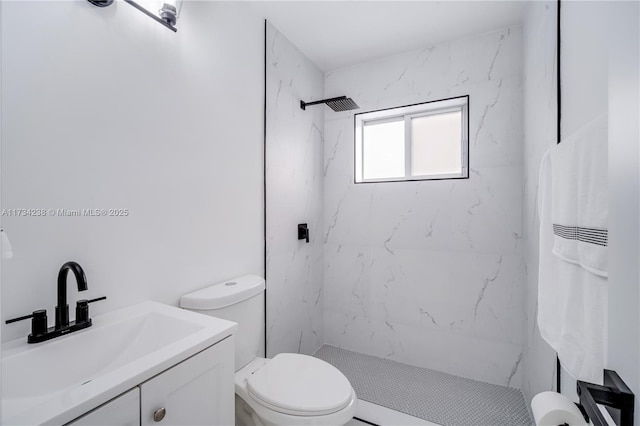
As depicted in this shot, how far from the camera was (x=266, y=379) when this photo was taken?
1.26m

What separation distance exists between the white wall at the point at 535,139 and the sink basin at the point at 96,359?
4.72 feet

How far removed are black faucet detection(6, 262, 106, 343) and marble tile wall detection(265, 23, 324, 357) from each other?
1059 mm

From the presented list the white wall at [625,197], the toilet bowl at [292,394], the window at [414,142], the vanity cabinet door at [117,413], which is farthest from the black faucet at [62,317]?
the window at [414,142]

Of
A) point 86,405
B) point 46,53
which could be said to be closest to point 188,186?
point 46,53

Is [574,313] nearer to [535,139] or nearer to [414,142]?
[535,139]

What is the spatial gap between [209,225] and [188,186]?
0.23 metres

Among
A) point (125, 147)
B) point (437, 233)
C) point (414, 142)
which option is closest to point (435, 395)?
point (437, 233)

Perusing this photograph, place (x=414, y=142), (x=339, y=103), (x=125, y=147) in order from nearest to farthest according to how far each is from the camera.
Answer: (x=125, y=147), (x=339, y=103), (x=414, y=142)

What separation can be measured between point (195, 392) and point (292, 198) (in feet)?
4.79

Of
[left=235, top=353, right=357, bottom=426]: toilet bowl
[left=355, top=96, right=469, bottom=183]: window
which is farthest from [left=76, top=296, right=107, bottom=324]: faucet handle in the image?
[left=355, top=96, right=469, bottom=183]: window

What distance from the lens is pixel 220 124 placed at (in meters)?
1.52

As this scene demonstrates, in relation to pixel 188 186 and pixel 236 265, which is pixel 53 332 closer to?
pixel 188 186

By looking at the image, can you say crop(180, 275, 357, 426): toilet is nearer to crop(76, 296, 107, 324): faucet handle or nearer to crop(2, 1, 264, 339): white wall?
crop(2, 1, 264, 339): white wall

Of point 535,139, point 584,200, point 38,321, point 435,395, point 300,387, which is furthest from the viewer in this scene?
point 435,395
